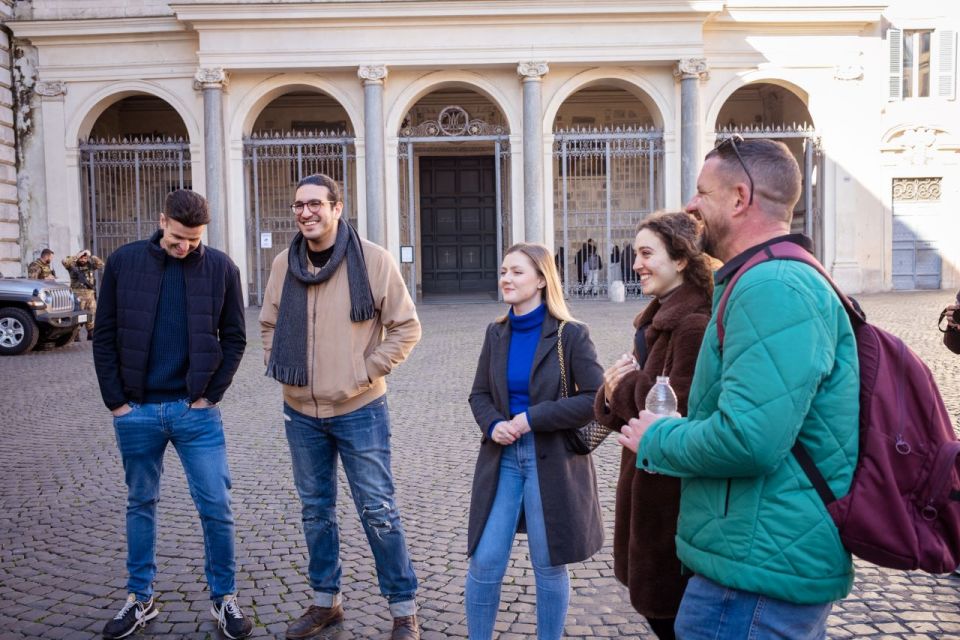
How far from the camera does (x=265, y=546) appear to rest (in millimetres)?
4594

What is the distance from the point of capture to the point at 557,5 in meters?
18.9

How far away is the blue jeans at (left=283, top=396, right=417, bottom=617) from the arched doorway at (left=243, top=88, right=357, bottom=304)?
16.2 metres

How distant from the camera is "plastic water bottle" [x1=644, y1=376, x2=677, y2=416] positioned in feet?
6.98

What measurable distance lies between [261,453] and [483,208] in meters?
17.9

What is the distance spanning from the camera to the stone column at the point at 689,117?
19.3 meters

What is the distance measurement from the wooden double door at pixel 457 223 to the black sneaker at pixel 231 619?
2031 centimetres

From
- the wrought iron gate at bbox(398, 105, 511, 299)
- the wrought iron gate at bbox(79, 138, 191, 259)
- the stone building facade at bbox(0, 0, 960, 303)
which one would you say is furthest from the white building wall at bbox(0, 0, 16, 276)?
the wrought iron gate at bbox(398, 105, 511, 299)

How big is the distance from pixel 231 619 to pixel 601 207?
66.9 ft

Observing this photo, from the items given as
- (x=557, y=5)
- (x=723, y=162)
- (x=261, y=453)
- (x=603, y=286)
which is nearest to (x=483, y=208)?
(x=603, y=286)

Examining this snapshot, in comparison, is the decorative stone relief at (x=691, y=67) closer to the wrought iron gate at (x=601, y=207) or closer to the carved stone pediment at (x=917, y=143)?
the wrought iron gate at (x=601, y=207)

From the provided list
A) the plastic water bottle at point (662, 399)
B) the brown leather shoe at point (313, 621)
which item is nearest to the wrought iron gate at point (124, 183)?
the brown leather shoe at point (313, 621)

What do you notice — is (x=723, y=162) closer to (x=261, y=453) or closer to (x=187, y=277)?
(x=187, y=277)

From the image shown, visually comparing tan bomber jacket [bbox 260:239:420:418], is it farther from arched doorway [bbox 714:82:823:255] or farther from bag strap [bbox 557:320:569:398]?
arched doorway [bbox 714:82:823:255]

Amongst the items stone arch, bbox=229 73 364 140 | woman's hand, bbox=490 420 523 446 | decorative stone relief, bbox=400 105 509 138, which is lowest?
woman's hand, bbox=490 420 523 446
